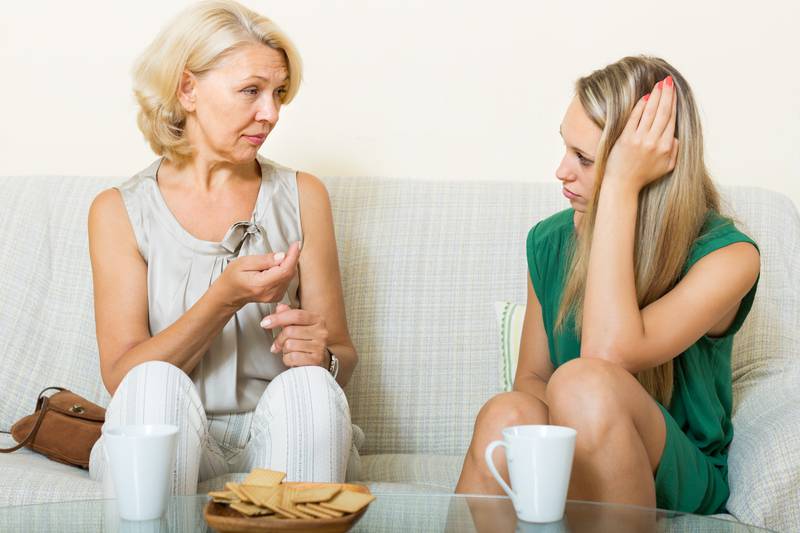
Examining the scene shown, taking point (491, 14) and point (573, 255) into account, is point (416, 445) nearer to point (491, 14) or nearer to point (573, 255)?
point (573, 255)

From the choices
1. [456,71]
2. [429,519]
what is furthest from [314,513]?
[456,71]

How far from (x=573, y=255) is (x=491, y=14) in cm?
89

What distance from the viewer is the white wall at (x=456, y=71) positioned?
239 centimetres

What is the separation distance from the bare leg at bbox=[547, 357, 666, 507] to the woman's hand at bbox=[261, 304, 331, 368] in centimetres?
47

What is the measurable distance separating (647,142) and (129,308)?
91cm

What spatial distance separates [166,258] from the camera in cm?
184

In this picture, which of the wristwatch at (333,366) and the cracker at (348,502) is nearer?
the cracker at (348,502)

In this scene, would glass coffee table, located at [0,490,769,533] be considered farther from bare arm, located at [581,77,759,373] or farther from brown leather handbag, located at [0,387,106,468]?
brown leather handbag, located at [0,387,106,468]

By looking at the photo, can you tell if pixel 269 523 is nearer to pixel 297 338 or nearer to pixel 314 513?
pixel 314 513

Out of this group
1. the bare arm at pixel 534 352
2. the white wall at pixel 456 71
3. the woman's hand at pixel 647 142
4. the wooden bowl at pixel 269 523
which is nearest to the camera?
the wooden bowl at pixel 269 523

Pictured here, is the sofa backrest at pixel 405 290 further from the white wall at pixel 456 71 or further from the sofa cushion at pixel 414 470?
the white wall at pixel 456 71

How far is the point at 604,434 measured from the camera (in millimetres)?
1344

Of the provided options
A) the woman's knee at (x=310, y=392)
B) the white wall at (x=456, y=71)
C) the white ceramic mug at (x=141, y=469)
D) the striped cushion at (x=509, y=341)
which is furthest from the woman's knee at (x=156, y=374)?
the white wall at (x=456, y=71)

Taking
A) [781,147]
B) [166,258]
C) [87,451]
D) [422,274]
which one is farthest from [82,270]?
[781,147]
